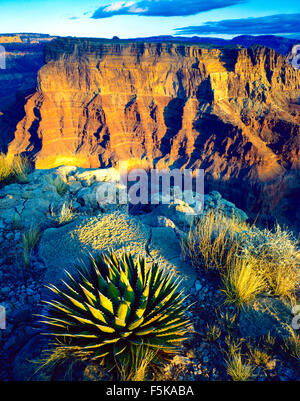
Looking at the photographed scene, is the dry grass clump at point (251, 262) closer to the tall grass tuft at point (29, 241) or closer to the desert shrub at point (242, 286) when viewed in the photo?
the desert shrub at point (242, 286)

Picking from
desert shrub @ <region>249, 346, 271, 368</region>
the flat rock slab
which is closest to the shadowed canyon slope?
the flat rock slab

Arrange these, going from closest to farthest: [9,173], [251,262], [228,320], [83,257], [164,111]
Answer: [228,320], [251,262], [83,257], [9,173], [164,111]

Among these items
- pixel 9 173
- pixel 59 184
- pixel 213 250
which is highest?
pixel 9 173

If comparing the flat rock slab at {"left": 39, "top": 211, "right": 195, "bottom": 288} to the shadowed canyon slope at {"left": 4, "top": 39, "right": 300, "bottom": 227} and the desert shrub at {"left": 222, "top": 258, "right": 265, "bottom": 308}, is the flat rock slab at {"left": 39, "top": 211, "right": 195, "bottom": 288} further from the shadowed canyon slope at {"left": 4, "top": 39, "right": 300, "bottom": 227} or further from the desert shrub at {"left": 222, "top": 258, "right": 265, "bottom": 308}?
the shadowed canyon slope at {"left": 4, "top": 39, "right": 300, "bottom": 227}

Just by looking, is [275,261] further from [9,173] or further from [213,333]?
[9,173]

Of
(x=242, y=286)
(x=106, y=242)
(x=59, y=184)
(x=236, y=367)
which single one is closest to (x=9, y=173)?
(x=59, y=184)

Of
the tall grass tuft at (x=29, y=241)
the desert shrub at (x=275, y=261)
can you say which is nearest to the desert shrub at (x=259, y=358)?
the desert shrub at (x=275, y=261)
